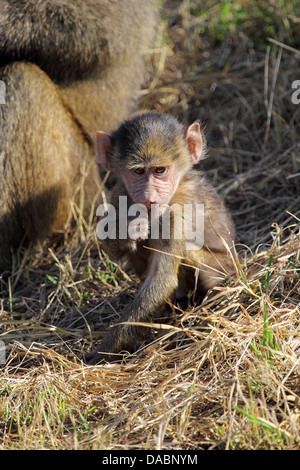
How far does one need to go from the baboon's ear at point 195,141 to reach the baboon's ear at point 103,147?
0.39 metres

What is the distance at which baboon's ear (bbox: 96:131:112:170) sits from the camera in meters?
3.15

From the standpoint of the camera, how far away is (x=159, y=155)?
9.69ft

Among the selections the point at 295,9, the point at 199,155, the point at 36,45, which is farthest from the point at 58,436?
the point at 295,9

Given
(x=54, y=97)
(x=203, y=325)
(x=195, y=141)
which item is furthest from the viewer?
(x=54, y=97)

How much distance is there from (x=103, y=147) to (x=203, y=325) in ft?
3.28

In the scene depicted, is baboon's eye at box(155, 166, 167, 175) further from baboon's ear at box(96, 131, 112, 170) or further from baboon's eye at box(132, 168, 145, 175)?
baboon's ear at box(96, 131, 112, 170)

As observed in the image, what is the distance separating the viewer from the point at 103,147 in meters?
3.18

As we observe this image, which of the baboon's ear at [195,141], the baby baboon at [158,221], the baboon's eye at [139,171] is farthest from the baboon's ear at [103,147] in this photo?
the baboon's ear at [195,141]

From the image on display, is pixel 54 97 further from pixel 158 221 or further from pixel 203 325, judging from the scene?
pixel 203 325

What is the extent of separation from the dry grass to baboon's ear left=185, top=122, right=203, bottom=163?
1.95 feet

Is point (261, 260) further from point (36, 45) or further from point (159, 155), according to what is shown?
point (36, 45)

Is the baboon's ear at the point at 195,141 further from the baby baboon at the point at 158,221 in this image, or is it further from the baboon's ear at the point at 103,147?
the baboon's ear at the point at 103,147

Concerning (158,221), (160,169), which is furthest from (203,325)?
(160,169)

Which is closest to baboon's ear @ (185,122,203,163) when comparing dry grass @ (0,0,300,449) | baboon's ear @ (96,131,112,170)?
baboon's ear @ (96,131,112,170)
